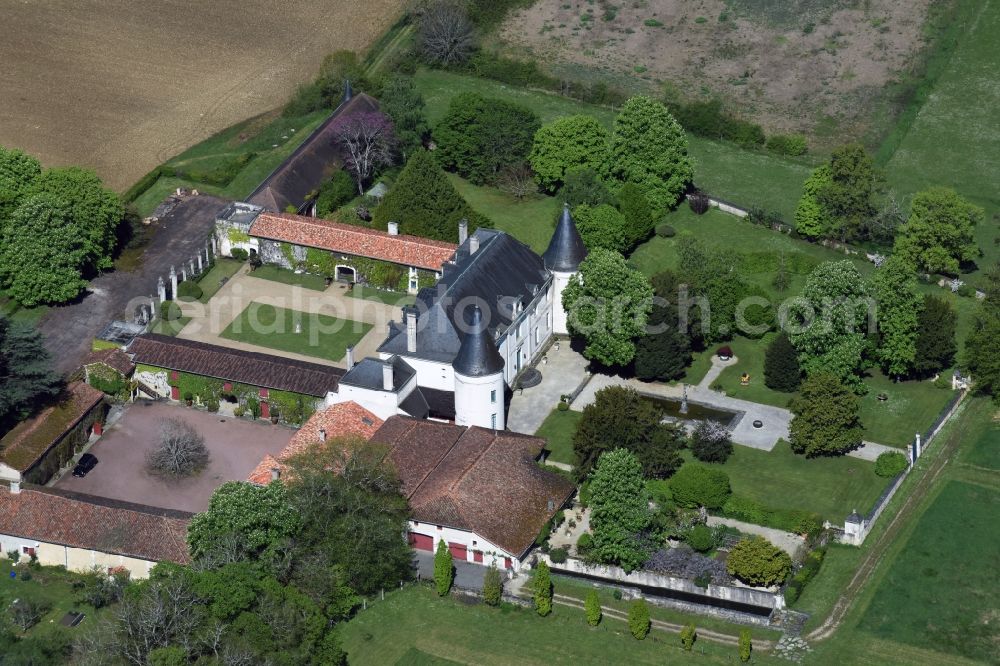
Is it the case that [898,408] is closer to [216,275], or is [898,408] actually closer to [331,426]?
[331,426]

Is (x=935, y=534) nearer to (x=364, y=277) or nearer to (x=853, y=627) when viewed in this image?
(x=853, y=627)

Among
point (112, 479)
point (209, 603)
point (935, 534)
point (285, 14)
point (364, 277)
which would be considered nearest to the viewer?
point (209, 603)

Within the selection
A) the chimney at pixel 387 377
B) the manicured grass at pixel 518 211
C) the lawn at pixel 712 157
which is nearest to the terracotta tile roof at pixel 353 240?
the manicured grass at pixel 518 211

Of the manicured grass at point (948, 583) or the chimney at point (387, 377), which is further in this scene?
the chimney at point (387, 377)

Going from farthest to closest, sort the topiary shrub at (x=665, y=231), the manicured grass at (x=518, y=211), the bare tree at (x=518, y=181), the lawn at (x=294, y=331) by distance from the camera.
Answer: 1. the bare tree at (x=518, y=181)
2. the topiary shrub at (x=665, y=231)
3. the manicured grass at (x=518, y=211)
4. the lawn at (x=294, y=331)

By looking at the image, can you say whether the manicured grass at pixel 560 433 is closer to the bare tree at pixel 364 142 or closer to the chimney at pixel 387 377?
the chimney at pixel 387 377

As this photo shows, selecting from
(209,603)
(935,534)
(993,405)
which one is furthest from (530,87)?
(209,603)
